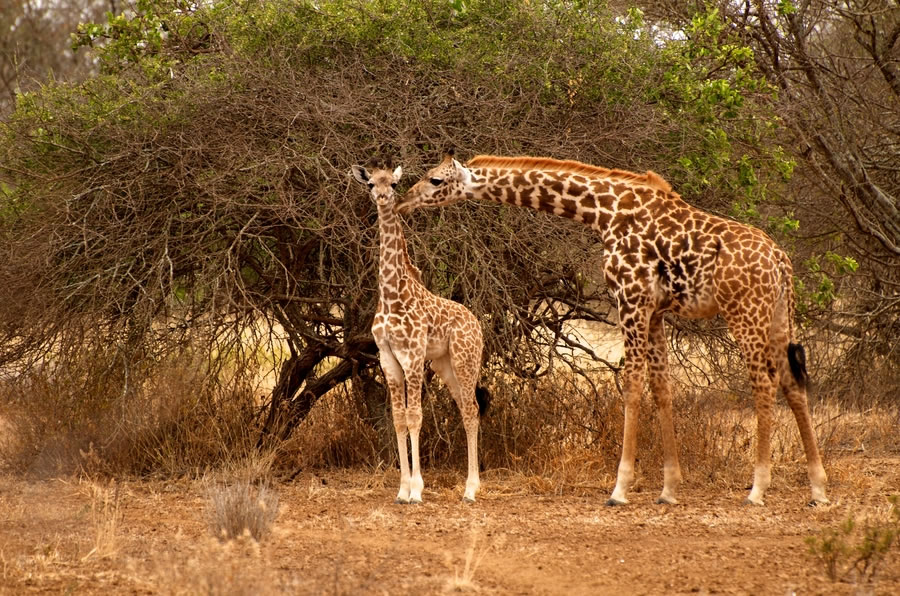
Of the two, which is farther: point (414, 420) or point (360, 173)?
point (414, 420)

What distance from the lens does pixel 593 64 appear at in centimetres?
969

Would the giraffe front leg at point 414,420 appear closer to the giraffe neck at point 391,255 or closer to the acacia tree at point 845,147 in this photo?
the giraffe neck at point 391,255

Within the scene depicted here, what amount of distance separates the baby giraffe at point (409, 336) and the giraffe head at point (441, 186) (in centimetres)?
17

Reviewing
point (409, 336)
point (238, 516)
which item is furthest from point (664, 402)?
point (238, 516)

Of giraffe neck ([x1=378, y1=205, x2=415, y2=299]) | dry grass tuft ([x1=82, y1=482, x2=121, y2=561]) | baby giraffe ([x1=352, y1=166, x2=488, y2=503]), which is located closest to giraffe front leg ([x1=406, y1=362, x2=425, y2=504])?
baby giraffe ([x1=352, y1=166, x2=488, y2=503])

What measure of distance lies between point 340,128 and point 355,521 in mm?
3335

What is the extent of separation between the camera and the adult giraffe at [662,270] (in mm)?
8180

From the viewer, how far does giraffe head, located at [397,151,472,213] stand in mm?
8328

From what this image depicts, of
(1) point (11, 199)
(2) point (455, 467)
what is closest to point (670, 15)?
(2) point (455, 467)

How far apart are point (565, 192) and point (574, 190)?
2.7 inches

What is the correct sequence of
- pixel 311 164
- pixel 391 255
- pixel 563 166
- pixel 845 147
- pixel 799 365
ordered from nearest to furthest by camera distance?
pixel 799 365, pixel 391 255, pixel 563 166, pixel 311 164, pixel 845 147

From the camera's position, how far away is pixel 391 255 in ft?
Result: 28.1

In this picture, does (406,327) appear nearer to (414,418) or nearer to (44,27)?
(414,418)

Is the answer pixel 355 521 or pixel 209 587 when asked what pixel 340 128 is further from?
pixel 209 587
